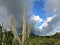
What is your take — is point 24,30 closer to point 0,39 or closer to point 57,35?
point 0,39

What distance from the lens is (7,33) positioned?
30.3m

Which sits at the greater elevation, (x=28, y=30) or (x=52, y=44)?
(x=28, y=30)

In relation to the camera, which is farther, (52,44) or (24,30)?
(52,44)

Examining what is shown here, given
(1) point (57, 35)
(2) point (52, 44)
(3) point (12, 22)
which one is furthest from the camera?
(1) point (57, 35)

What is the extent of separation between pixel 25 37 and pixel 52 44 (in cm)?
Answer: 2711

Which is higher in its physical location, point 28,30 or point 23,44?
point 28,30

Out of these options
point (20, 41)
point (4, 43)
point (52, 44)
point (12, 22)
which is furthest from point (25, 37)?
point (52, 44)

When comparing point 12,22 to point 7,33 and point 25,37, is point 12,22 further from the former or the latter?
point 7,33

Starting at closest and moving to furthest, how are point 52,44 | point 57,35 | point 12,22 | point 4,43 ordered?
1. point 12,22
2. point 4,43
3. point 52,44
4. point 57,35

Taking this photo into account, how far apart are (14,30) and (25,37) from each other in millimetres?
1361

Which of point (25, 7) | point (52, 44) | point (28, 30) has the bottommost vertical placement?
point (52, 44)

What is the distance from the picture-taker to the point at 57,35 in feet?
217

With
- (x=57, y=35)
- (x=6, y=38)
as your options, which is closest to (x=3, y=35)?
(x=6, y=38)

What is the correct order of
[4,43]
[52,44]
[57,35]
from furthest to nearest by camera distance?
[57,35] → [52,44] → [4,43]
